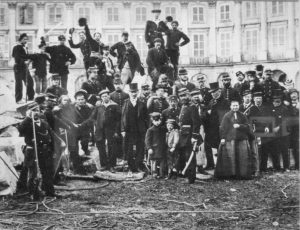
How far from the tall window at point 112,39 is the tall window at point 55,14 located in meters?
0.77

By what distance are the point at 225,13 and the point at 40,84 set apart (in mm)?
2634

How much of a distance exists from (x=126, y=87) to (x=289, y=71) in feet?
7.76

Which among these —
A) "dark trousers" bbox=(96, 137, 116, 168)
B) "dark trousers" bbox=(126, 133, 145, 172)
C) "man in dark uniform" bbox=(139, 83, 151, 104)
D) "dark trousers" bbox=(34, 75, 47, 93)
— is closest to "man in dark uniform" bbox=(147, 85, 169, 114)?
"man in dark uniform" bbox=(139, 83, 151, 104)

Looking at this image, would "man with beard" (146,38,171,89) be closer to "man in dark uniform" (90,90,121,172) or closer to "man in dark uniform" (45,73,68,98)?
"man in dark uniform" (90,90,121,172)

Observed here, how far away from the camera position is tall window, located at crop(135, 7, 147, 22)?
529cm

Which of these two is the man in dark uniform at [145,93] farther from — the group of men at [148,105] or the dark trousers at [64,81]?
the dark trousers at [64,81]

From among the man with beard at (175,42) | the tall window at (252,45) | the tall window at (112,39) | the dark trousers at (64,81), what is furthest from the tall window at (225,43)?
the dark trousers at (64,81)

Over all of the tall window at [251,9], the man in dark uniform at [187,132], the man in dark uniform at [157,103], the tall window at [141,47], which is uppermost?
the tall window at [251,9]

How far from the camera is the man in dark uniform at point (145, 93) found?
5988 mm

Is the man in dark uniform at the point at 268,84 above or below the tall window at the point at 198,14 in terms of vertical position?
below

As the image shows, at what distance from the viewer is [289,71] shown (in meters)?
5.36

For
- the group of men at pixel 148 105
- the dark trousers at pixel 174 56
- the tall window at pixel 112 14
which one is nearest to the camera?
the tall window at pixel 112 14

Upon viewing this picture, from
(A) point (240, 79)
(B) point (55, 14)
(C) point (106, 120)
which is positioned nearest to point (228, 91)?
(A) point (240, 79)

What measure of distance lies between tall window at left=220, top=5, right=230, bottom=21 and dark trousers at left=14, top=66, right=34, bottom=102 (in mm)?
2559
